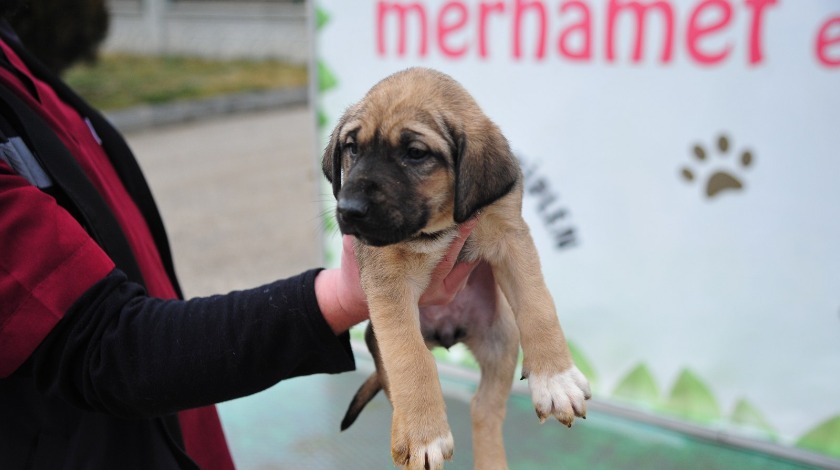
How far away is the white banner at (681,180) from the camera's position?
3.50 meters

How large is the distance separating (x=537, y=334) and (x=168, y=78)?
16.1 metres

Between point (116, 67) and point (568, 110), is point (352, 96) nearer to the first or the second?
point (568, 110)

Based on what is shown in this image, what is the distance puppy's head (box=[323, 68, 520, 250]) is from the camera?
1919 mm

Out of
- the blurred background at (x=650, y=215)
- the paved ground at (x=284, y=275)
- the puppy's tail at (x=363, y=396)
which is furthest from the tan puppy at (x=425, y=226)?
the blurred background at (x=650, y=215)

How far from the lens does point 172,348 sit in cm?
166

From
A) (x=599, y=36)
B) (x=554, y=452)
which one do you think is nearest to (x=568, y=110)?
Result: (x=599, y=36)

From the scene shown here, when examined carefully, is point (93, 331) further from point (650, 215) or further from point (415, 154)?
point (650, 215)

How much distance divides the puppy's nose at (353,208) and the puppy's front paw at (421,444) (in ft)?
1.55

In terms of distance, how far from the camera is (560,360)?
77.2 inches

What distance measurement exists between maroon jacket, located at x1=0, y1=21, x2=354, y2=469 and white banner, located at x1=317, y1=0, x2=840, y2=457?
248 centimetres

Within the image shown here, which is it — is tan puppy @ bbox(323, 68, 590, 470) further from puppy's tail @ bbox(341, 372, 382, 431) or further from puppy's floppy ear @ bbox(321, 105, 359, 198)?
puppy's tail @ bbox(341, 372, 382, 431)

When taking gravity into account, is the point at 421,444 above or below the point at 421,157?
below

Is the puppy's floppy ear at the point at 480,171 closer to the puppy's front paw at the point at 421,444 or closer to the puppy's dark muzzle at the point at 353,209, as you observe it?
the puppy's dark muzzle at the point at 353,209

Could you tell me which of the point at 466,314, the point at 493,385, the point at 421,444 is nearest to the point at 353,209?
the point at 421,444
